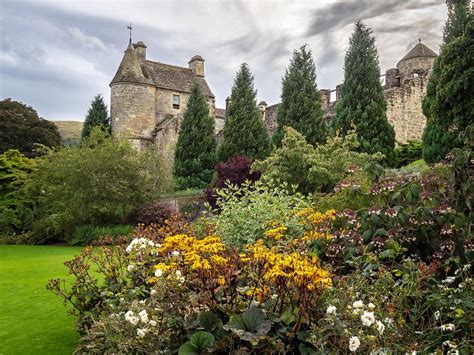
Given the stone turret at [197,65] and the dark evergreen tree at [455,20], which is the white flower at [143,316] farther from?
the stone turret at [197,65]

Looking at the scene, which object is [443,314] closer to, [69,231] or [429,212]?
[429,212]

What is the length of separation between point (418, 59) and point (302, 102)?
14752 millimetres

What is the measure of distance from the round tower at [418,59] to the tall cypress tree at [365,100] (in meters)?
12.3

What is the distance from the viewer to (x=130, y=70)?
33406 millimetres

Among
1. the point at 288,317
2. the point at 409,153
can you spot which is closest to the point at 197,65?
the point at 409,153

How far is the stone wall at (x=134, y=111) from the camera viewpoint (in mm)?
32812

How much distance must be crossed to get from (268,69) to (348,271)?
22.9 m

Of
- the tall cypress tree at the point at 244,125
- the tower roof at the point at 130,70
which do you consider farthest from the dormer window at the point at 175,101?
the tall cypress tree at the point at 244,125

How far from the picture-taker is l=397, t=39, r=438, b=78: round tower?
101 feet

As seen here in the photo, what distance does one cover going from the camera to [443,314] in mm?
3393

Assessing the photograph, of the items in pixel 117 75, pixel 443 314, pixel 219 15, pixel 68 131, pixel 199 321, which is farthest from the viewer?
pixel 68 131

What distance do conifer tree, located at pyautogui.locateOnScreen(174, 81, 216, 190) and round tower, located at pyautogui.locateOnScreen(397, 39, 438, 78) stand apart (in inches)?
570

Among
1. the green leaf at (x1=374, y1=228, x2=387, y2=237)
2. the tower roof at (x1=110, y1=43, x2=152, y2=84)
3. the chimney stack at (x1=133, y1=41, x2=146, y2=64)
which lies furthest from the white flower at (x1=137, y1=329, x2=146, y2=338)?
the chimney stack at (x1=133, y1=41, x2=146, y2=64)

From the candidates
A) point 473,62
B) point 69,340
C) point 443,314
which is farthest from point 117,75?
point 443,314
